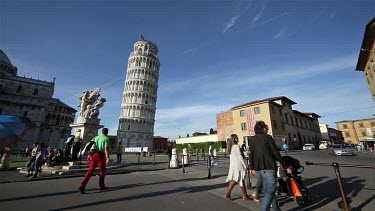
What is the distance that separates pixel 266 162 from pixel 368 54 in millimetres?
36444

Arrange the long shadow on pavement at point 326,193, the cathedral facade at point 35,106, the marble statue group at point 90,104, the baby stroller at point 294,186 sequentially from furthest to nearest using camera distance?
1. the cathedral facade at point 35,106
2. the marble statue group at point 90,104
3. the long shadow on pavement at point 326,193
4. the baby stroller at point 294,186

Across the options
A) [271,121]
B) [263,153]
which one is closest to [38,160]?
[263,153]

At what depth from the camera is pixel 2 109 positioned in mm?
46344

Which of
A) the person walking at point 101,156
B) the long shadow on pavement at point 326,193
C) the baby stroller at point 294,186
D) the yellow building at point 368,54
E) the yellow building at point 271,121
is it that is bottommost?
the long shadow on pavement at point 326,193

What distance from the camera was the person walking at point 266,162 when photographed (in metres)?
3.39

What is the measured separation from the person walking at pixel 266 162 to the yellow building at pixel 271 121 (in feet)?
115

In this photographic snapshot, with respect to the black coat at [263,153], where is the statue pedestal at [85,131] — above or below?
above

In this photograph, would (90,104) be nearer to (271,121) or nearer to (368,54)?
(271,121)

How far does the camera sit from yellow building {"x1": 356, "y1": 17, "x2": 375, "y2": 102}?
884 inches

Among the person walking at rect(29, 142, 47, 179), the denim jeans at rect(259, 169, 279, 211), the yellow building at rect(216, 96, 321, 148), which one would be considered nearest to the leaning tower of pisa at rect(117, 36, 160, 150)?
the yellow building at rect(216, 96, 321, 148)

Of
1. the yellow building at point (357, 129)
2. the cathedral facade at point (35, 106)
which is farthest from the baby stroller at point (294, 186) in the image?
the yellow building at point (357, 129)

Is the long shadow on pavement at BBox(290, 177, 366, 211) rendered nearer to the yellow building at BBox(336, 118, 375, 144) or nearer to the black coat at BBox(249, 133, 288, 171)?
the black coat at BBox(249, 133, 288, 171)

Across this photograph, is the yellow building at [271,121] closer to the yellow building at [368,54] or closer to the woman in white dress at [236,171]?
the yellow building at [368,54]

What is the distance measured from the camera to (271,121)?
38094 millimetres
